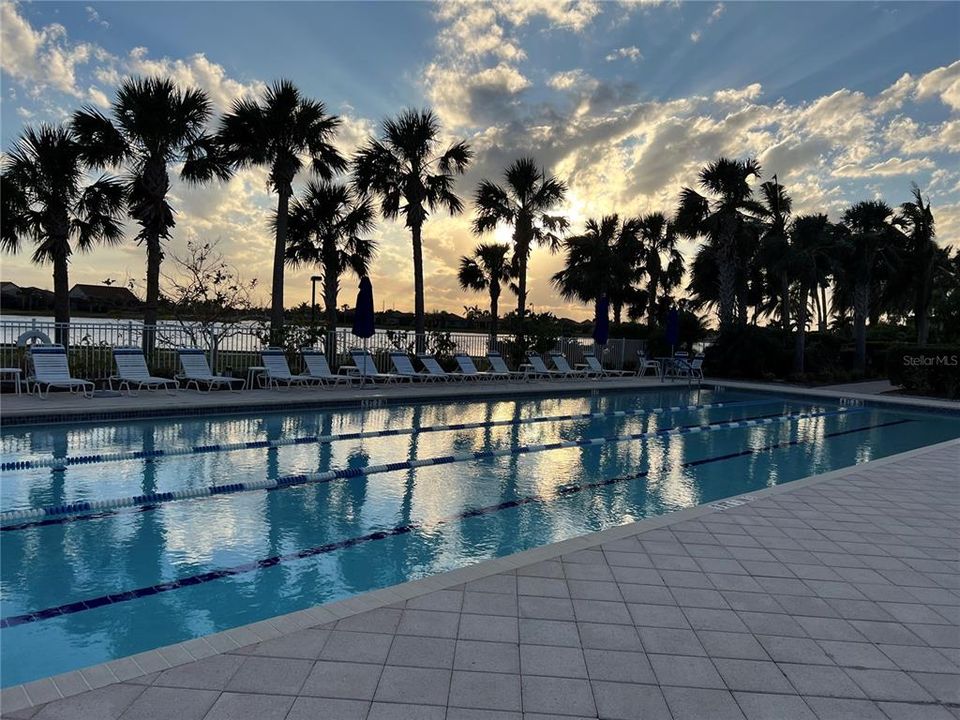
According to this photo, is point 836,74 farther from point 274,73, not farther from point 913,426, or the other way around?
point 274,73

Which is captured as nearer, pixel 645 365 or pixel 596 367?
pixel 596 367

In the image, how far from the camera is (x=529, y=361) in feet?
61.4

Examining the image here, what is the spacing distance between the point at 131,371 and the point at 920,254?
24397mm

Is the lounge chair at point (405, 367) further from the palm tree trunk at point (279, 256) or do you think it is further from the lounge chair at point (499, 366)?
the palm tree trunk at point (279, 256)

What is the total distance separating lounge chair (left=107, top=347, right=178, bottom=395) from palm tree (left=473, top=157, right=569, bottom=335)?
12.5 m

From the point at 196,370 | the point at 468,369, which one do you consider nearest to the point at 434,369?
the point at 468,369

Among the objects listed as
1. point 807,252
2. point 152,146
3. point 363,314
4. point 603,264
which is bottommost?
point 363,314

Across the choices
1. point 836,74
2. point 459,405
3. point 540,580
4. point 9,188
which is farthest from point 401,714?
point 9,188

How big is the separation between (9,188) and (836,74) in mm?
18039

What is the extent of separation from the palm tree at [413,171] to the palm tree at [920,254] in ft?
52.5

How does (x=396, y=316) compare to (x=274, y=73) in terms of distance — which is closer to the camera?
(x=274, y=73)

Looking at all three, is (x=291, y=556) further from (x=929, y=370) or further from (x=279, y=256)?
(x=929, y=370)

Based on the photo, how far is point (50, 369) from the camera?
1017 centimetres

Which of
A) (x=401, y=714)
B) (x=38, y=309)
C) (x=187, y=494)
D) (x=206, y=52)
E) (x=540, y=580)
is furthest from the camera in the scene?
(x=38, y=309)
